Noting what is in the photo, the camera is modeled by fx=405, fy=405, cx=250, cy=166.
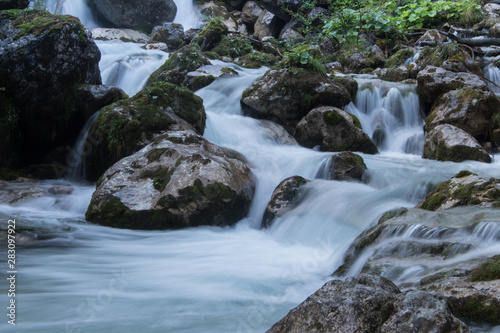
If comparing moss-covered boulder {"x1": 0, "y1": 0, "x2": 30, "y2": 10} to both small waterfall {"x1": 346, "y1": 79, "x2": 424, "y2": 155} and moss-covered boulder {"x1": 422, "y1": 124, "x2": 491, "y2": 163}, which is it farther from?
moss-covered boulder {"x1": 422, "y1": 124, "x2": 491, "y2": 163}

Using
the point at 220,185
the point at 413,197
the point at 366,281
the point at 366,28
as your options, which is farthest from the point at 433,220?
the point at 366,28

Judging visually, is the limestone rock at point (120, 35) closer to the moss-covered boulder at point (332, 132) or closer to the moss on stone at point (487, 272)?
the moss-covered boulder at point (332, 132)

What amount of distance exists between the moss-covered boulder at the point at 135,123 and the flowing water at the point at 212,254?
0.66 m

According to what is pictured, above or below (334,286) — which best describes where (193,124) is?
below

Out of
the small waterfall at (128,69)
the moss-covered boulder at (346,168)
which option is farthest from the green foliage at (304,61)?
the small waterfall at (128,69)

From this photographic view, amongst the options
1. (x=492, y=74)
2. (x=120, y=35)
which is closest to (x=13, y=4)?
(x=492, y=74)

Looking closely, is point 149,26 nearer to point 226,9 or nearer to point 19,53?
point 226,9

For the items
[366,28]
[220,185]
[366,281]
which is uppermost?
[366,28]

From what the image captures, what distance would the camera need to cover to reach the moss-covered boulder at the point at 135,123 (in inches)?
263

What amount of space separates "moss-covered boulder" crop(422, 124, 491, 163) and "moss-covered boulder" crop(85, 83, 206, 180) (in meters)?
4.46

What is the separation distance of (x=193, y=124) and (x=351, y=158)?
2993 mm

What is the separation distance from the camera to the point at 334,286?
2.01 metres

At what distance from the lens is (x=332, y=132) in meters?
8.00

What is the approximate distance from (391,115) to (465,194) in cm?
586
